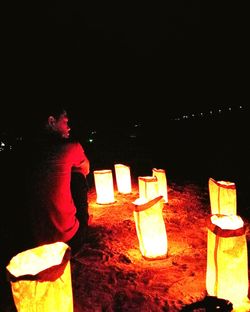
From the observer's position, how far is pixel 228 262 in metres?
3.22

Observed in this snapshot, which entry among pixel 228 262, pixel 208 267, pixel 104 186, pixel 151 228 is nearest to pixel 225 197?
pixel 151 228

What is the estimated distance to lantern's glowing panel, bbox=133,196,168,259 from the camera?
4.58 meters

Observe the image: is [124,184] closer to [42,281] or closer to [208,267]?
[208,267]

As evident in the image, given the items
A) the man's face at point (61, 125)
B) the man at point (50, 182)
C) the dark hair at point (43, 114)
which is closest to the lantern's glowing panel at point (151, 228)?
the man at point (50, 182)

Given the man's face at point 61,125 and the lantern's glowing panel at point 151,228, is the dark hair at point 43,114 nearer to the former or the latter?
the man's face at point 61,125

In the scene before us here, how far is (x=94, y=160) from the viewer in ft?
54.2

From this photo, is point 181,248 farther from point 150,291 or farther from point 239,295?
point 239,295

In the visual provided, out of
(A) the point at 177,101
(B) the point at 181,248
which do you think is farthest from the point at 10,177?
(A) the point at 177,101

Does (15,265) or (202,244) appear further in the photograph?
(202,244)

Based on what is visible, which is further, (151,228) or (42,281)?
(151,228)

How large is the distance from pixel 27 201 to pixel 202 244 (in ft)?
9.64

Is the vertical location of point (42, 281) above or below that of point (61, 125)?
below

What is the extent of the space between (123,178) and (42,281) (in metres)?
6.06

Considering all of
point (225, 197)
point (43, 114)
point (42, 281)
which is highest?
point (43, 114)
